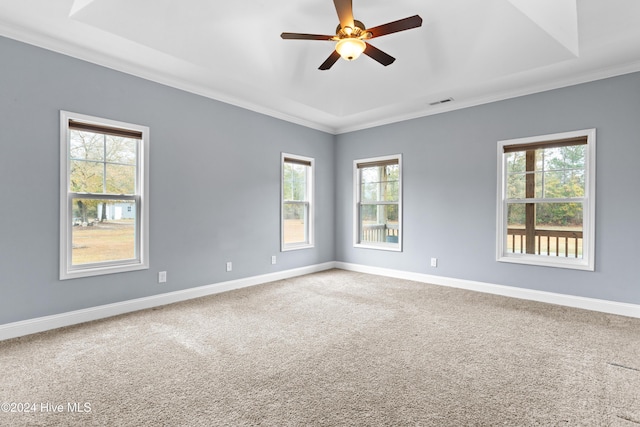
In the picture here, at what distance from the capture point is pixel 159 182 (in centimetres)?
389

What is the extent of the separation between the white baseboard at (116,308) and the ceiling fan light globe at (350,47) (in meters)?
3.28

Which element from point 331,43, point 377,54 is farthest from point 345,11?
point 331,43

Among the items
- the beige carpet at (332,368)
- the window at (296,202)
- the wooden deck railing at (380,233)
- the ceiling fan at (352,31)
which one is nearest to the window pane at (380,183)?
the wooden deck railing at (380,233)

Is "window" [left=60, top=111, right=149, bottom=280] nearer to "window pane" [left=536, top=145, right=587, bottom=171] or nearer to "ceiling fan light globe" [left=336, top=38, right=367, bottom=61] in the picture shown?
"ceiling fan light globe" [left=336, top=38, right=367, bottom=61]

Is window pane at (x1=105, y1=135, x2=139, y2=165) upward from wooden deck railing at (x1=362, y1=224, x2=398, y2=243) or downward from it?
upward

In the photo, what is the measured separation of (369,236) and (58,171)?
15.0 ft

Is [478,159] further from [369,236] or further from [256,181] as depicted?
[256,181]

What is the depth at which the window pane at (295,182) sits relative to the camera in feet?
18.2

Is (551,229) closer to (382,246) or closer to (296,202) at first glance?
(382,246)

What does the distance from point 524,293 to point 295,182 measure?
3720 mm

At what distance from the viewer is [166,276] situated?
3.96 metres

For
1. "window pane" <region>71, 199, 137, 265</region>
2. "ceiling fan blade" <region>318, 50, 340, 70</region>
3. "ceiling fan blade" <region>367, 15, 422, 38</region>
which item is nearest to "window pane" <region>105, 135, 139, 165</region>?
"window pane" <region>71, 199, 137, 265</region>

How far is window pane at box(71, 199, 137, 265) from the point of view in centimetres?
336

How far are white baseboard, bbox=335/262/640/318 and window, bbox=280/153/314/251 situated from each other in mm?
1287
